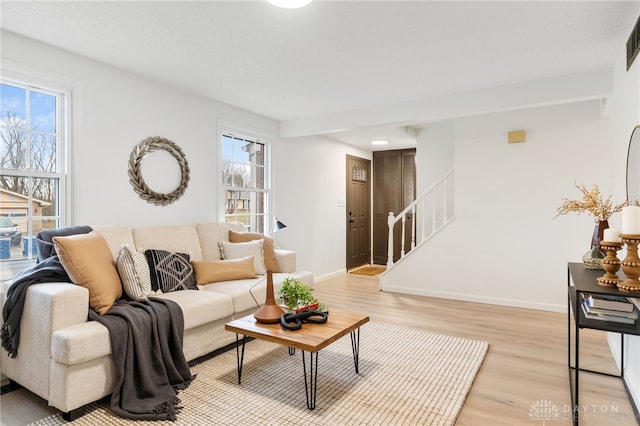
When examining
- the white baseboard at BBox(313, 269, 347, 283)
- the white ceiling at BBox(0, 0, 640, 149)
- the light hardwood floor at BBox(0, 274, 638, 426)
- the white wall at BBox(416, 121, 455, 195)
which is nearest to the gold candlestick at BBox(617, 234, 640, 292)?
the light hardwood floor at BBox(0, 274, 638, 426)

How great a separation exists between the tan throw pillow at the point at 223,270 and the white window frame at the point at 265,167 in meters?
0.97

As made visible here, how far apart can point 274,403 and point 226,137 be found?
3205 millimetres

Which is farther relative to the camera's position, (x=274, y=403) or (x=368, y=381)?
(x=368, y=381)

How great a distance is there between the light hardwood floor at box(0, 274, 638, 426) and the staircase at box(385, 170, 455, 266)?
908 millimetres

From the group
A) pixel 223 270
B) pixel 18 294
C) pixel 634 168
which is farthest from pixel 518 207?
pixel 18 294

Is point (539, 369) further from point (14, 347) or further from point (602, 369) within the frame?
point (14, 347)

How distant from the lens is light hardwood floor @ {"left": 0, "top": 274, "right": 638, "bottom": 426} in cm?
211

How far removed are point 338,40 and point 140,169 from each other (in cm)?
212

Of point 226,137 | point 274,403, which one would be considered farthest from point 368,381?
point 226,137

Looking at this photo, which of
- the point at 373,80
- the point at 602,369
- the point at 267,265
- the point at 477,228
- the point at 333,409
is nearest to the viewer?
the point at 333,409

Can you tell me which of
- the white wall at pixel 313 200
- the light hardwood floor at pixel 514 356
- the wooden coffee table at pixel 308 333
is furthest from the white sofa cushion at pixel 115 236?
the light hardwood floor at pixel 514 356

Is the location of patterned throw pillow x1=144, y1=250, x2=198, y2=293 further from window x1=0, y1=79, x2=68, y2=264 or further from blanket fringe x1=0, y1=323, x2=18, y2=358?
blanket fringe x1=0, y1=323, x2=18, y2=358

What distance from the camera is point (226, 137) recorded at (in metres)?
4.51

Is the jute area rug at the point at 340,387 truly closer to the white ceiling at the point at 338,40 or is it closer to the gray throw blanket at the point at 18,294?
the gray throw blanket at the point at 18,294
